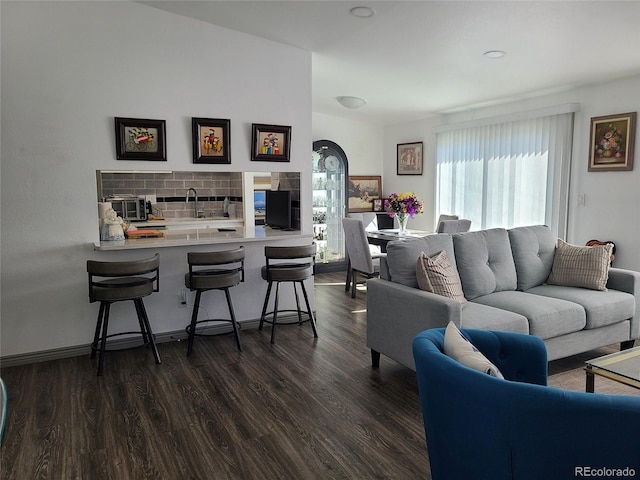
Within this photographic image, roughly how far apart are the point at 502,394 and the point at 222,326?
3461 mm

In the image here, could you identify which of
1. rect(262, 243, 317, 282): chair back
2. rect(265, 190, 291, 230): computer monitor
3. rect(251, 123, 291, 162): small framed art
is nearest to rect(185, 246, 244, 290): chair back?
rect(262, 243, 317, 282): chair back

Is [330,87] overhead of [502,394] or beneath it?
overhead

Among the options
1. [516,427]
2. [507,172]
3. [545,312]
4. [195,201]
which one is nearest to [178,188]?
[195,201]

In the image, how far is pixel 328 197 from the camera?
7168 mm

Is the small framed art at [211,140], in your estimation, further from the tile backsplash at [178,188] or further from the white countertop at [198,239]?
the tile backsplash at [178,188]

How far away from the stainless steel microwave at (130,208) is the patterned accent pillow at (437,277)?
3.88 meters

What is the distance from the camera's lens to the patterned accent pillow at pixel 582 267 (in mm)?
3828

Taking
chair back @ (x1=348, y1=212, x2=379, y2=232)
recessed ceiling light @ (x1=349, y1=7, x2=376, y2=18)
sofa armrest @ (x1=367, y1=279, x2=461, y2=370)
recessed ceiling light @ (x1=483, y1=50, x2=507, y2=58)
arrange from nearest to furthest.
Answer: sofa armrest @ (x1=367, y1=279, x2=461, y2=370)
recessed ceiling light @ (x1=349, y1=7, x2=376, y2=18)
recessed ceiling light @ (x1=483, y1=50, x2=507, y2=58)
chair back @ (x1=348, y1=212, x2=379, y2=232)

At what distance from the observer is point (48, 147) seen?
12.4ft

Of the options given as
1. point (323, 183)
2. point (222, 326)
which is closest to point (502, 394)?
point (222, 326)

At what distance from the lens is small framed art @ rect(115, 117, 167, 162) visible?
3980 mm

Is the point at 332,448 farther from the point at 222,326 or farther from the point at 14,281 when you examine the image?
the point at 14,281

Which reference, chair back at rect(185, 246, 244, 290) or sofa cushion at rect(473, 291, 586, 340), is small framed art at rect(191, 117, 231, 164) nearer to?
chair back at rect(185, 246, 244, 290)

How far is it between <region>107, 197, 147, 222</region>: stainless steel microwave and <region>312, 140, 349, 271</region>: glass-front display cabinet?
235 centimetres
